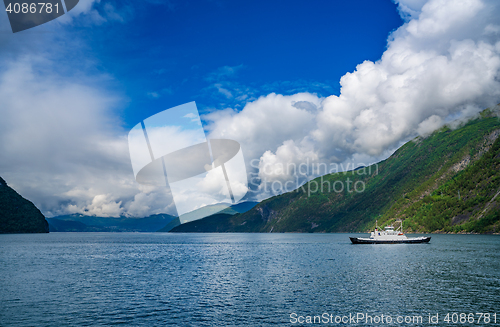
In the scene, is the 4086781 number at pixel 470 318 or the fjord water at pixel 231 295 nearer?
the 4086781 number at pixel 470 318

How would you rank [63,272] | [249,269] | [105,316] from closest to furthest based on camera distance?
[105,316] < [63,272] < [249,269]

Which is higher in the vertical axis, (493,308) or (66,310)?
(66,310)

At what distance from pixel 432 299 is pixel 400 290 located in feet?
19.7

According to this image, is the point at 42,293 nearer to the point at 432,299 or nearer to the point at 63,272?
the point at 63,272

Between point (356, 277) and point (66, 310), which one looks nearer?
point (66, 310)

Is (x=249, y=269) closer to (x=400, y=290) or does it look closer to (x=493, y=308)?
(x=400, y=290)

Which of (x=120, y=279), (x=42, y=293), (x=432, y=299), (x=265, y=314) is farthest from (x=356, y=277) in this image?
(x=42, y=293)

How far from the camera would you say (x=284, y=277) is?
198ft

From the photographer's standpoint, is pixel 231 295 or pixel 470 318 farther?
pixel 231 295

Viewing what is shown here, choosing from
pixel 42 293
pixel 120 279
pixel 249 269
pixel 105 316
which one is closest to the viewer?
pixel 105 316

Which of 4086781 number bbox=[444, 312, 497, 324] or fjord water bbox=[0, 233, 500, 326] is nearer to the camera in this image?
4086781 number bbox=[444, 312, 497, 324]

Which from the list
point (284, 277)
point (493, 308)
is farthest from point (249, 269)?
point (493, 308)

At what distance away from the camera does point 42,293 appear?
45062mm

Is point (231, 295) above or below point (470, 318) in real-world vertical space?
above
